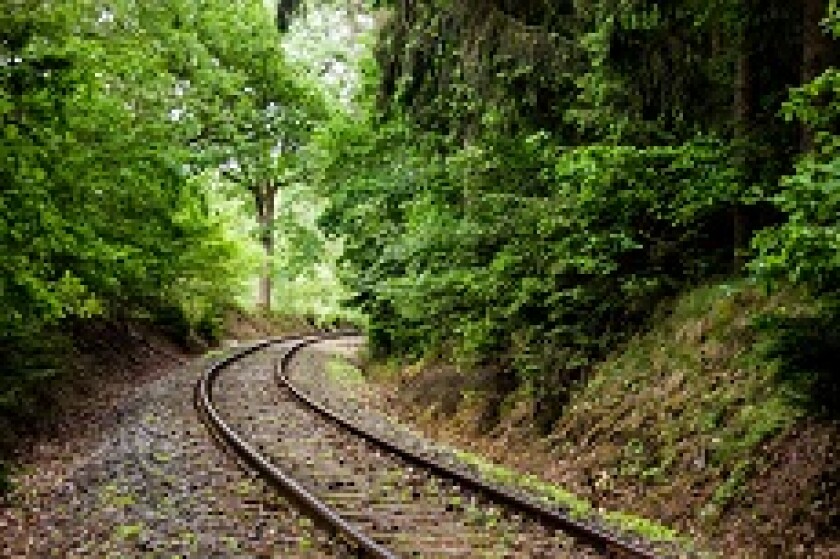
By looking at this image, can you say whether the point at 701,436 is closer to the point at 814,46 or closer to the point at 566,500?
the point at 566,500

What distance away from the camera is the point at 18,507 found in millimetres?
8492

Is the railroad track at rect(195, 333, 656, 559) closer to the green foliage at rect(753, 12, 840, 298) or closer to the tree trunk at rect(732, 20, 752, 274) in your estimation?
the green foliage at rect(753, 12, 840, 298)

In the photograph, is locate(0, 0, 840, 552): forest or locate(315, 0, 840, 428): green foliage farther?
locate(315, 0, 840, 428): green foliage

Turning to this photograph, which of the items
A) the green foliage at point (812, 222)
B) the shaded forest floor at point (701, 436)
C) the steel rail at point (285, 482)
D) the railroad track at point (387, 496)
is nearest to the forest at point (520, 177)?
the green foliage at point (812, 222)

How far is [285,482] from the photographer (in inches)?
330

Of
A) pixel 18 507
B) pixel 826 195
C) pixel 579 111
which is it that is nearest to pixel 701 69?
pixel 579 111

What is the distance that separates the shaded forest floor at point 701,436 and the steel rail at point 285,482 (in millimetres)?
2885

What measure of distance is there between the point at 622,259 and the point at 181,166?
9.35 meters

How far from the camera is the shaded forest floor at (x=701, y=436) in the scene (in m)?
6.99

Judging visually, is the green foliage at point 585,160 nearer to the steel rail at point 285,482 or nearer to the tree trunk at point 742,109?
the tree trunk at point 742,109

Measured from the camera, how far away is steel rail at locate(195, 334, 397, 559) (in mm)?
6512

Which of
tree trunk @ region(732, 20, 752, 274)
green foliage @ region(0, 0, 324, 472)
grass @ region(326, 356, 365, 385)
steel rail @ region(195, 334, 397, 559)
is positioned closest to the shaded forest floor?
tree trunk @ region(732, 20, 752, 274)

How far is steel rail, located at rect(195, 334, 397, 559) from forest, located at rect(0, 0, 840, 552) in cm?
234

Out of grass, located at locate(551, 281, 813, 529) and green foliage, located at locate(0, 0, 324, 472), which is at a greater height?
green foliage, located at locate(0, 0, 324, 472)
